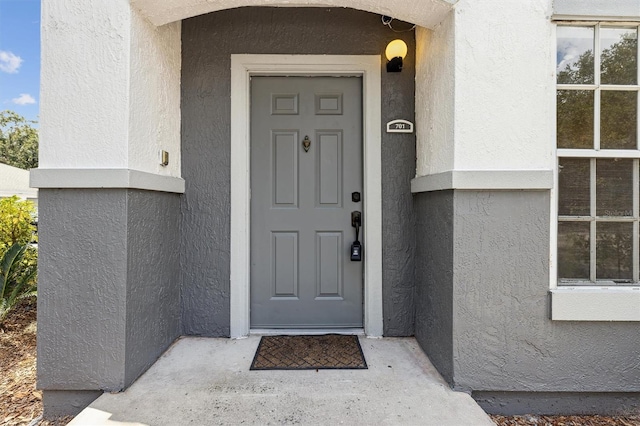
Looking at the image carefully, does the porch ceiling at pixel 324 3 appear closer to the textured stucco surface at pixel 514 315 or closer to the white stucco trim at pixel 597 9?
the white stucco trim at pixel 597 9

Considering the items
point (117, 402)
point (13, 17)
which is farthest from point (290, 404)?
point (13, 17)

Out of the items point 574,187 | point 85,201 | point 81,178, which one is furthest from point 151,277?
point 574,187

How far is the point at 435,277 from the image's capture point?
242cm

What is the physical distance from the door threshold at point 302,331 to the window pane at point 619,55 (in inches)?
102

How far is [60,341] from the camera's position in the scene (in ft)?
6.81

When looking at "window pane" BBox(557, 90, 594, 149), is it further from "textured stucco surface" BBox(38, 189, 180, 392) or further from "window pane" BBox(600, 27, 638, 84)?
"textured stucco surface" BBox(38, 189, 180, 392)

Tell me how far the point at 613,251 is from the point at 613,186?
1.40ft

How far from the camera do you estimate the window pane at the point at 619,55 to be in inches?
88.2

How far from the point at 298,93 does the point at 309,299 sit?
184cm

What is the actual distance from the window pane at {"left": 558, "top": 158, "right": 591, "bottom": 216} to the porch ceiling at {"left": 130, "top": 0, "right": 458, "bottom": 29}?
4.26 feet

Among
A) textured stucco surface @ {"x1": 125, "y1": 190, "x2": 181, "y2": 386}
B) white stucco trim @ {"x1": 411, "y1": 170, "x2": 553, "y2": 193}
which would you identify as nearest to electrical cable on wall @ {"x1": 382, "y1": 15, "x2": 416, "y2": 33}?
white stucco trim @ {"x1": 411, "y1": 170, "x2": 553, "y2": 193}

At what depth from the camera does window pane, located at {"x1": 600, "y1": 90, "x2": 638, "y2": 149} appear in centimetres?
222

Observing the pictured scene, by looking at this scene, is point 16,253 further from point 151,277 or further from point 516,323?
point 516,323

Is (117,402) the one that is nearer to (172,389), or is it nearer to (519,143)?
(172,389)
